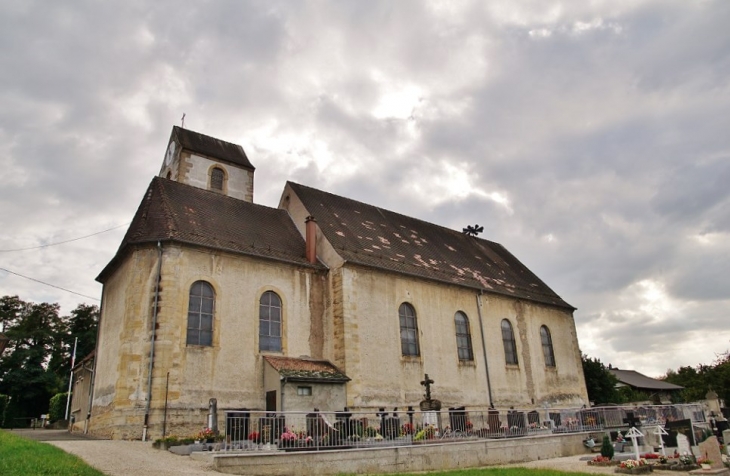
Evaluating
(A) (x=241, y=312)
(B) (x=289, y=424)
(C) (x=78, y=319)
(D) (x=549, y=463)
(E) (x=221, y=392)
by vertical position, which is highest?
(C) (x=78, y=319)

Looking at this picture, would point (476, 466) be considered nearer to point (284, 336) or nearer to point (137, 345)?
point (284, 336)

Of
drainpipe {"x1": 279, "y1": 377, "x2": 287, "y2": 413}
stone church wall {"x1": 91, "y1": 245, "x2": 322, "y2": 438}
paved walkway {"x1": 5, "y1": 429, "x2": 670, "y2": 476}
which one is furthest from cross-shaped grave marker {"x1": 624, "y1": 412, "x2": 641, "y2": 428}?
drainpipe {"x1": 279, "y1": 377, "x2": 287, "y2": 413}

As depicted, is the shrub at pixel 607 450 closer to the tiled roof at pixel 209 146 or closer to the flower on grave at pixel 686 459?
the flower on grave at pixel 686 459

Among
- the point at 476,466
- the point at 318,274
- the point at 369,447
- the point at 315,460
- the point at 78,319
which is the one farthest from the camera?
the point at 78,319

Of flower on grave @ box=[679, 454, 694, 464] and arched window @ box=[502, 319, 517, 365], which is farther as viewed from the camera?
arched window @ box=[502, 319, 517, 365]

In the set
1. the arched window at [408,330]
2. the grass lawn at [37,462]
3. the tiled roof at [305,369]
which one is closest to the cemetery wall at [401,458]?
the grass lawn at [37,462]

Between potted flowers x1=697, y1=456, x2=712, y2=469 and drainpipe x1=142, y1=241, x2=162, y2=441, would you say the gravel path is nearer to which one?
drainpipe x1=142, y1=241, x2=162, y2=441

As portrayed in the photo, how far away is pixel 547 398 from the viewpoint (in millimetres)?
28469

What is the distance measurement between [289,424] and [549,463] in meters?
8.16

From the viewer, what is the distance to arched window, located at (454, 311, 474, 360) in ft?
84.5

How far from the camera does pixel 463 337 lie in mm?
26219

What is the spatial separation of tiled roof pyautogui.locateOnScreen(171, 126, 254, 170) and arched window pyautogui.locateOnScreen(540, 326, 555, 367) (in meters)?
19.5

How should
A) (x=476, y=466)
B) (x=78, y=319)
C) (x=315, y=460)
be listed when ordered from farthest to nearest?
(x=78, y=319) < (x=476, y=466) < (x=315, y=460)

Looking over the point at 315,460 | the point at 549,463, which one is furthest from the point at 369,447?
the point at 549,463
